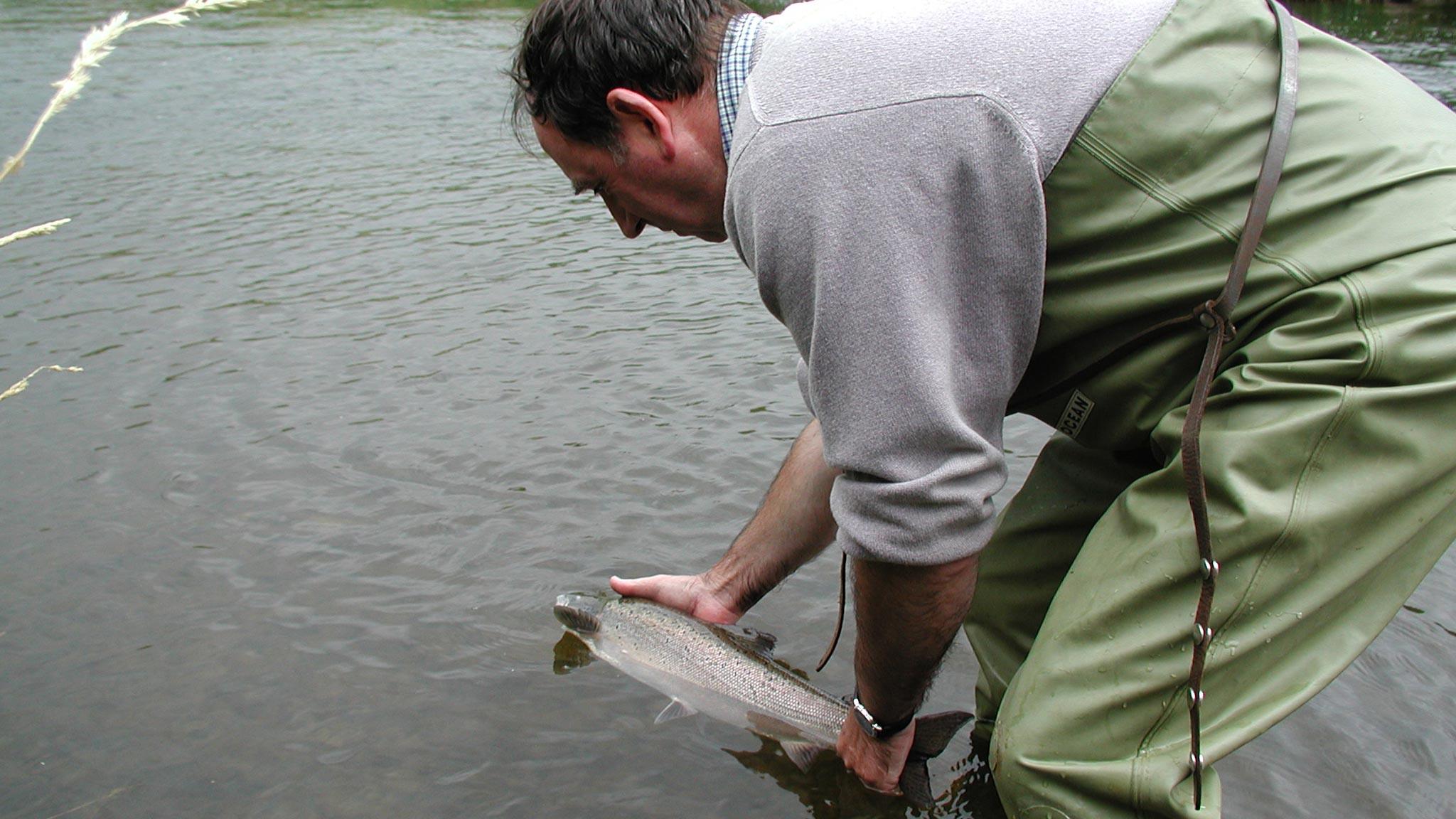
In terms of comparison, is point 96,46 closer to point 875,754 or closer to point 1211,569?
point 1211,569

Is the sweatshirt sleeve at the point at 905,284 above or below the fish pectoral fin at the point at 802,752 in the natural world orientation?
above

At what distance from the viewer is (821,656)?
191 inches

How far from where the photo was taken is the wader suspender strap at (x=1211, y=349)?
2355 millimetres

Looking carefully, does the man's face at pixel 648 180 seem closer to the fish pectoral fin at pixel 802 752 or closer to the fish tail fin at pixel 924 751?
the fish tail fin at pixel 924 751

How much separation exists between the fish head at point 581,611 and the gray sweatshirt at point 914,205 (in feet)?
7.86

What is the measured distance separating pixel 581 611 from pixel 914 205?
9.59ft

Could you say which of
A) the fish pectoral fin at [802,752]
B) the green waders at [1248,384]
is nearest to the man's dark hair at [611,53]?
the green waders at [1248,384]

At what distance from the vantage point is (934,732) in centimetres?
385

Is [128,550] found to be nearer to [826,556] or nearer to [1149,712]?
[826,556]

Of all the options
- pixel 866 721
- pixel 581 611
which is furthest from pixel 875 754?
pixel 581 611

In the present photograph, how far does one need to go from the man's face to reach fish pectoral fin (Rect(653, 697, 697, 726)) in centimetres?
217

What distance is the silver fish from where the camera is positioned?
394cm

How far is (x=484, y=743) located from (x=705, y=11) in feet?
9.45

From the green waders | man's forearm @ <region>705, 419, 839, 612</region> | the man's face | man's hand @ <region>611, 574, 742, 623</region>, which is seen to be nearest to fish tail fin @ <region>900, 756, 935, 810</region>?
man's forearm @ <region>705, 419, 839, 612</region>
